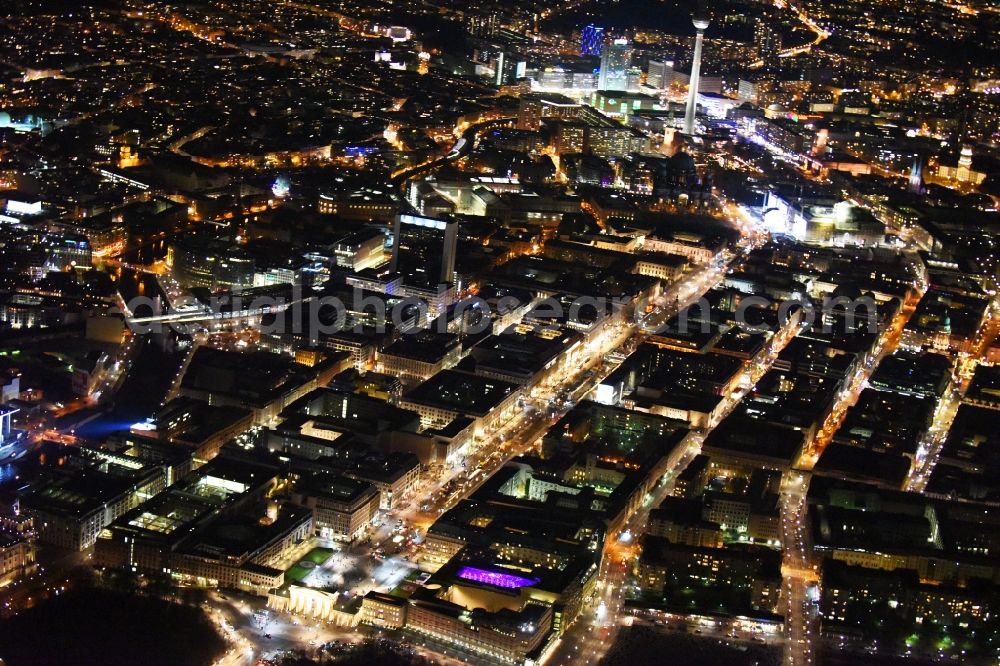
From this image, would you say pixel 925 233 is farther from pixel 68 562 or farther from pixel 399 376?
pixel 68 562

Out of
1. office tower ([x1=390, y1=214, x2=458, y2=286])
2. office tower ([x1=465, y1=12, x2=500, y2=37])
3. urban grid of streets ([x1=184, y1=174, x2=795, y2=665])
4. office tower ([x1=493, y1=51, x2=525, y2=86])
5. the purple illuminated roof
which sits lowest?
urban grid of streets ([x1=184, y1=174, x2=795, y2=665])

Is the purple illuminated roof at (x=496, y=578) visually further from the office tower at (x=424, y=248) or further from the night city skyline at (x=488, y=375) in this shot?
the office tower at (x=424, y=248)

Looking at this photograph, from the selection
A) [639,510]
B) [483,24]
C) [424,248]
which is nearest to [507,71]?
[483,24]

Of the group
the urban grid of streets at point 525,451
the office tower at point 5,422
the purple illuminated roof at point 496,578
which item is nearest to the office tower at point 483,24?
the urban grid of streets at point 525,451

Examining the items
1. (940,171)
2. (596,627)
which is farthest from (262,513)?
(940,171)

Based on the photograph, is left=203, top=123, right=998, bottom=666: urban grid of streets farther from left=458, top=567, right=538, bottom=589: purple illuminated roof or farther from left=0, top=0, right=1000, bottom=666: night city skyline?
left=458, top=567, right=538, bottom=589: purple illuminated roof

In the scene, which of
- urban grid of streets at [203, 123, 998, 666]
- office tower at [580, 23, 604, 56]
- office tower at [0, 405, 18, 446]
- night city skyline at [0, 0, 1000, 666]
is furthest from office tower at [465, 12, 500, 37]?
office tower at [0, 405, 18, 446]

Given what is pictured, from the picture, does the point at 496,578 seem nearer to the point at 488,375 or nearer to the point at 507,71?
the point at 488,375
